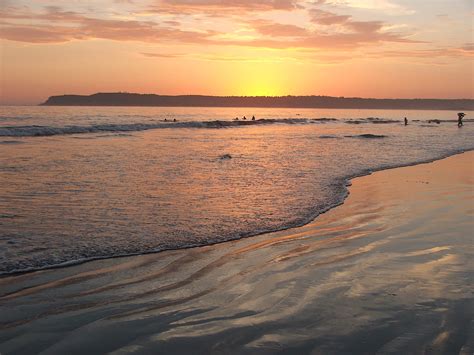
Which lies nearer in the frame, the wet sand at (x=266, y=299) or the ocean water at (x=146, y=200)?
the wet sand at (x=266, y=299)

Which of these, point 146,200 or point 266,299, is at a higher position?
point 146,200

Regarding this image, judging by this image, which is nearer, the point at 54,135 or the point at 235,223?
the point at 235,223

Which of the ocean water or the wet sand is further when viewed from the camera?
the ocean water

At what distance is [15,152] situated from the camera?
23141 mm

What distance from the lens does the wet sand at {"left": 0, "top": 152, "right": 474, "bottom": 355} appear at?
4105 millimetres

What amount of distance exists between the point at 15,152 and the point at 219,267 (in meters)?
19.8

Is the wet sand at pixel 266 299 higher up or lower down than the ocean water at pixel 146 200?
lower down

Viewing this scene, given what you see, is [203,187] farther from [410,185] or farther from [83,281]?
[83,281]

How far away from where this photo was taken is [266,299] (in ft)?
16.9

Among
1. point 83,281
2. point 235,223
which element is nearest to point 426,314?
point 83,281

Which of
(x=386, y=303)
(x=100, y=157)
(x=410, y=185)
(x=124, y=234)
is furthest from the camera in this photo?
(x=100, y=157)

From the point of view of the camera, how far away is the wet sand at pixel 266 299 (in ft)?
13.5

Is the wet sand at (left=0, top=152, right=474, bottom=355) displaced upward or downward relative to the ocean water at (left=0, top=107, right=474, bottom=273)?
downward

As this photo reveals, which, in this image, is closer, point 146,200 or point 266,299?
point 266,299
